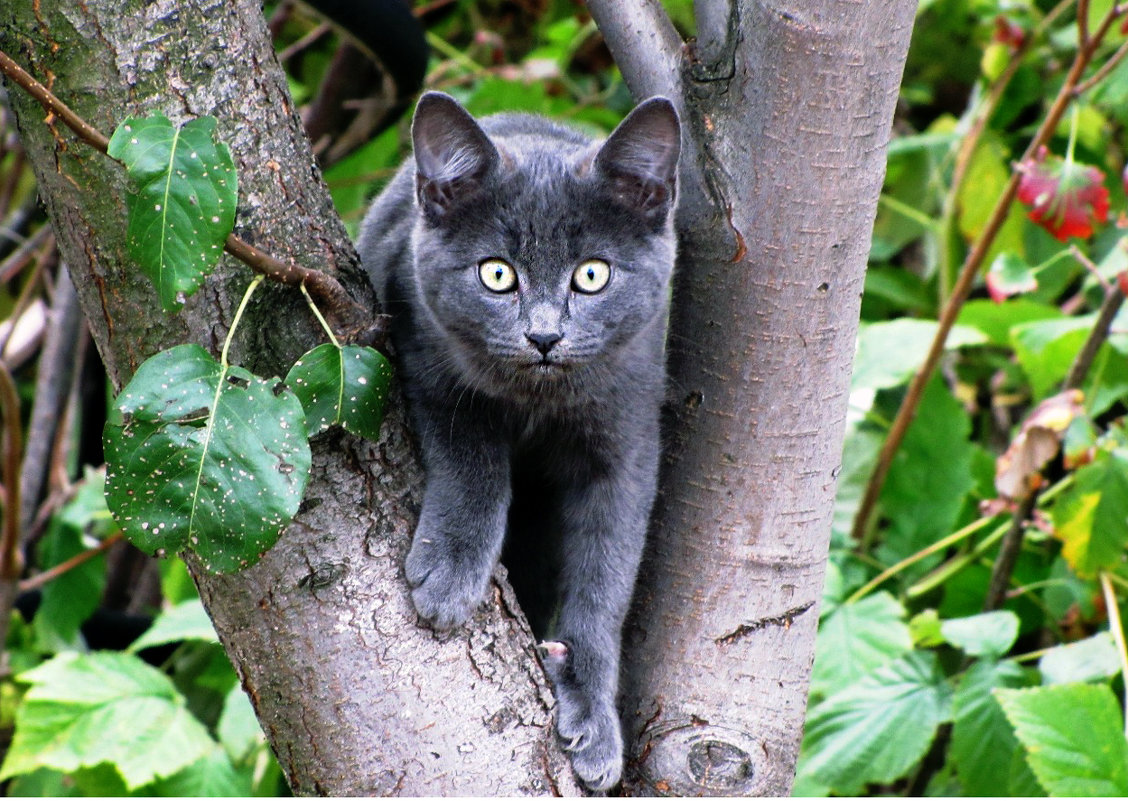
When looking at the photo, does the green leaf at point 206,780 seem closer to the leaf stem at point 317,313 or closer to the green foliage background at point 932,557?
the green foliage background at point 932,557

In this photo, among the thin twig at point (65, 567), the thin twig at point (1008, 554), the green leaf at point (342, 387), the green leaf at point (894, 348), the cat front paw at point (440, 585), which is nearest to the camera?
the green leaf at point (342, 387)

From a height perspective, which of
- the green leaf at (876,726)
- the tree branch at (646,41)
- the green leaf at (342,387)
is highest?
the tree branch at (646,41)

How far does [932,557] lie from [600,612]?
1000mm

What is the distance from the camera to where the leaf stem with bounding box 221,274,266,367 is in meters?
0.99

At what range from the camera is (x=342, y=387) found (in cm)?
104

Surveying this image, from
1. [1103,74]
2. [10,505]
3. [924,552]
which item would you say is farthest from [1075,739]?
[10,505]

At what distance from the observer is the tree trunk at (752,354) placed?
3.83ft

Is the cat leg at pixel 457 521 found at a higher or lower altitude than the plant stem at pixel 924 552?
higher

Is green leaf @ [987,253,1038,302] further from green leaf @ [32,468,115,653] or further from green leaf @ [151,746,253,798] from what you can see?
green leaf @ [32,468,115,653]

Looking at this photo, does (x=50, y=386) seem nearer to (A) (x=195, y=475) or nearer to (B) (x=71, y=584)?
(B) (x=71, y=584)

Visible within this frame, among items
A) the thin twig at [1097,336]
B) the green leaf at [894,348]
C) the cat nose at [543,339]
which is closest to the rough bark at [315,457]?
the cat nose at [543,339]

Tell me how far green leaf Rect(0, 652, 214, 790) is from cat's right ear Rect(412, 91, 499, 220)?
37.3 inches

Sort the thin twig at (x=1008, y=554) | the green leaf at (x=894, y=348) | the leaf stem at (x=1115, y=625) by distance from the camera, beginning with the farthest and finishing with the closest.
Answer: the green leaf at (x=894, y=348) < the thin twig at (x=1008, y=554) < the leaf stem at (x=1115, y=625)

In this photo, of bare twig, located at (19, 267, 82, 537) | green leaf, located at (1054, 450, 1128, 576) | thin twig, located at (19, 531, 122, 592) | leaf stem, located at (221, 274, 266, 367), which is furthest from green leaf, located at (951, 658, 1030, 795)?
bare twig, located at (19, 267, 82, 537)
